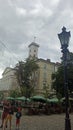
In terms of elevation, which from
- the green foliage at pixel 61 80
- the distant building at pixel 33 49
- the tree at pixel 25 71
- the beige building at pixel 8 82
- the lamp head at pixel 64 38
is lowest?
the lamp head at pixel 64 38

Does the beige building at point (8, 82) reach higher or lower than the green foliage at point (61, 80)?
higher

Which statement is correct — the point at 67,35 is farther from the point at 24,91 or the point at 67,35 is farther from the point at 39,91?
the point at 39,91

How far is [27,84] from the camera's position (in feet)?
190

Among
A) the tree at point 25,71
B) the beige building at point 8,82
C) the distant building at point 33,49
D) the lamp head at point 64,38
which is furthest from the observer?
the beige building at point 8,82

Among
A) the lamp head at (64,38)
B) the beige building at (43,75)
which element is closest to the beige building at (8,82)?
the beige building at (43,75)

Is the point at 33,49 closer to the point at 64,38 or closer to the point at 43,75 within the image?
the point at 43,75

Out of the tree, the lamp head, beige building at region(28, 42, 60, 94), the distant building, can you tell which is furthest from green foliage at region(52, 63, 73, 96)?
the distant building

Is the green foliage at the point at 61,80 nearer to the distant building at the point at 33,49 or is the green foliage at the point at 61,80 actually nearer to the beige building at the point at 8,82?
the distant building at the point at 33,49

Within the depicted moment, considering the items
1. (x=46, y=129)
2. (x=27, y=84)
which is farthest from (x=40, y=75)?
(x=46, y=129)

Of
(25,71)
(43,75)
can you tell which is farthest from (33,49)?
(25,71)

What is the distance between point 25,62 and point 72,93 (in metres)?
13.0

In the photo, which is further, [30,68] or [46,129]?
[30,68]

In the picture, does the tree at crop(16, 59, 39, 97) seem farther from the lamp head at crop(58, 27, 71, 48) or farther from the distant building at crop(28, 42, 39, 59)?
the lamp head at crop(58, 27, 71, 48)

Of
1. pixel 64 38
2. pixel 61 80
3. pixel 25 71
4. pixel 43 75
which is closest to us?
pixel 64 38
